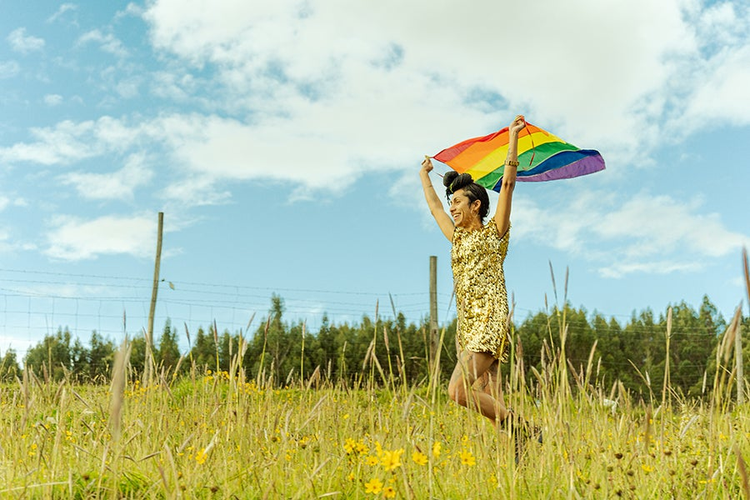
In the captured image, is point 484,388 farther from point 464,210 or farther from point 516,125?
point 516,125

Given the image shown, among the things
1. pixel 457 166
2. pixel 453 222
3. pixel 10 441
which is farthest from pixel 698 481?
pixel 10 441

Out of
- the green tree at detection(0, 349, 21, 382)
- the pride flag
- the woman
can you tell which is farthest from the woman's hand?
the green tree at detection(0, 349, 21, 382)

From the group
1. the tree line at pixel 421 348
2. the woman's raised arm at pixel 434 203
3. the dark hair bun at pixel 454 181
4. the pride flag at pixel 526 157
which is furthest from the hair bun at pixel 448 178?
the tree line at pixel 421 348

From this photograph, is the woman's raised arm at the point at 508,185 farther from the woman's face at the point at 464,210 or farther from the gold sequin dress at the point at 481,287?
the woman's face at the point at 464,210

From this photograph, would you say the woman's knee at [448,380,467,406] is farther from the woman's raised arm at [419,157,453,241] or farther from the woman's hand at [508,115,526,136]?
the woman's hand at [508,115,526,136]

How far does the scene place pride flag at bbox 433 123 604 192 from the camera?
514 cm

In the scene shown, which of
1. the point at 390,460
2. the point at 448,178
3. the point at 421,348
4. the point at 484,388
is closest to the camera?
the point at 390,460

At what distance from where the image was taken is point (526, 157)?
5207mm

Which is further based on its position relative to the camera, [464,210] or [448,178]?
[448,178]

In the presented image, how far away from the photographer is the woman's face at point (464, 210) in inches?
169

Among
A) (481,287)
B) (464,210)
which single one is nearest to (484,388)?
(481,287)

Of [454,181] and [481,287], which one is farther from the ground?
[454,181]

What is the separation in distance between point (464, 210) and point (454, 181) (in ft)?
0.88

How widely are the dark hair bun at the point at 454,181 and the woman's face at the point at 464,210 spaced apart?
96 mm
